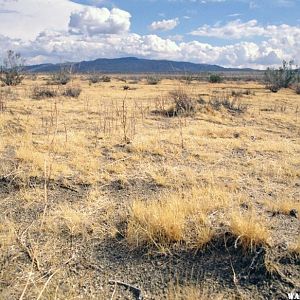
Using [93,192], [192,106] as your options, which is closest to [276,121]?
[192,106]

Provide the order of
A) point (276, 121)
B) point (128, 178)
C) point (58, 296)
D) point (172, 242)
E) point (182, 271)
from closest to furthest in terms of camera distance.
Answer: point (58, 296)
point (182, 271)
point (172, 242)
point (128, 178)
point (276, 121)

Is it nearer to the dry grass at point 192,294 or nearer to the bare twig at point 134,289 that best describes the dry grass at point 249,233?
the dry grass at point 192,294

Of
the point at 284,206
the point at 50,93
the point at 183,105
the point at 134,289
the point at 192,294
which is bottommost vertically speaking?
the point at 134,289

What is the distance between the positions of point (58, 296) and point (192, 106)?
39.6 ft

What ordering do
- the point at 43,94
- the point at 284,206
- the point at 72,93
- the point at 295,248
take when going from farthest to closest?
the point at 72,93 → the point at 43,94 → the point at 284,206 → the point at 295,248

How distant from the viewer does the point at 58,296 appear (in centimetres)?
339

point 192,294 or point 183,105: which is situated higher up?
point 183,105

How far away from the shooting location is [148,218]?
4637mm

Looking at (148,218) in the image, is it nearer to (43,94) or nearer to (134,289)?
(134,289)

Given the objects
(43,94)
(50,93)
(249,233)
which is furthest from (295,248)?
(50,93)

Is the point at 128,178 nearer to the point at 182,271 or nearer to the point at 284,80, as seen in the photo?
the point at 182,271

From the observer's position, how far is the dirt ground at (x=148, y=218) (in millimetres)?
3631

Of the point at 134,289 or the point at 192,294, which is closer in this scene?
the point at 192,294

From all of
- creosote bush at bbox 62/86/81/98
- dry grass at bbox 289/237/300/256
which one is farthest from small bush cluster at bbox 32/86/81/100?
dry grass at bbox 289/237/300/256
